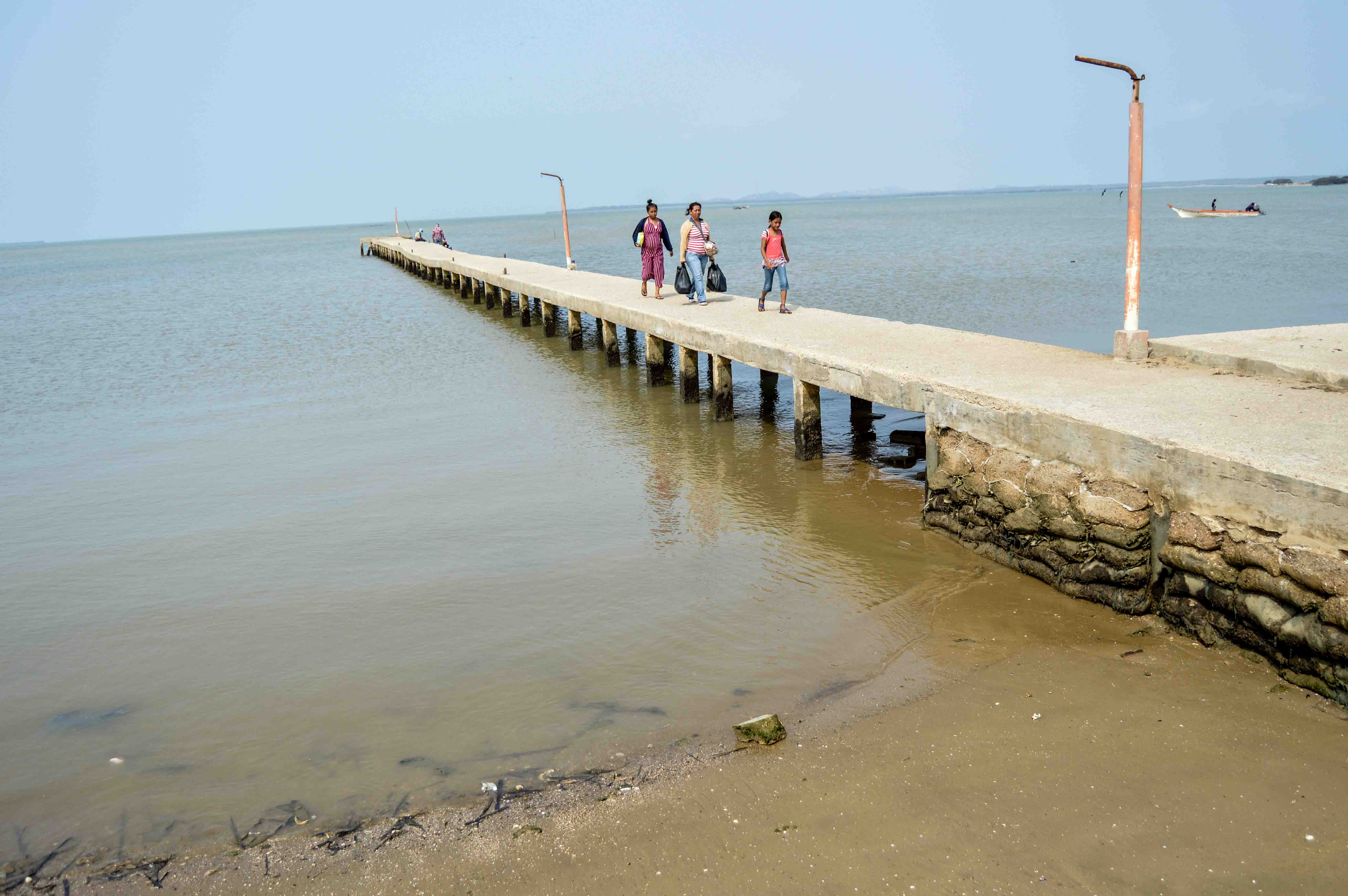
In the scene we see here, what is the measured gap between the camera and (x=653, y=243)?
14914 millimetres

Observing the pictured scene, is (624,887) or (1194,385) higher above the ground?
(1194,385)

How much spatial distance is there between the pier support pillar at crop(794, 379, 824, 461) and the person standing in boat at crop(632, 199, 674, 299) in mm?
5057

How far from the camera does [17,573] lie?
7953 mm

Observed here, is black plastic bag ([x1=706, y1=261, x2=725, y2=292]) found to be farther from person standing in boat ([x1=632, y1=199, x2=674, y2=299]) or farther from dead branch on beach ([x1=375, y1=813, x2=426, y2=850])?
dead branch on beach ([x1=375, y1=813, x2=426, y2=850])

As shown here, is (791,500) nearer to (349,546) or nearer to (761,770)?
(349,546)

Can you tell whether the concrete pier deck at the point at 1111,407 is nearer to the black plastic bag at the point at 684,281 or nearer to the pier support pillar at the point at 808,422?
the pier support pillar at the point at 808,422

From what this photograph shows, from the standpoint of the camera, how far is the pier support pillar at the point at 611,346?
16312 mm

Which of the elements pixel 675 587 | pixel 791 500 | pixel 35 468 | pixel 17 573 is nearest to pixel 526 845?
pixel 675 587

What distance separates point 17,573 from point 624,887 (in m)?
6.58

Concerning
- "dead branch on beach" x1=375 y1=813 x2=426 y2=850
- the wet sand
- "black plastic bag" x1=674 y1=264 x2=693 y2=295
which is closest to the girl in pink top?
"black plastic bag" x1=674 y1=264 x2=693 y2=295

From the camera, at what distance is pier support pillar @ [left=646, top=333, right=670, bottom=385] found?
14305mm

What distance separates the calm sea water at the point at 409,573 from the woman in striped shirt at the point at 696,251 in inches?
61.0

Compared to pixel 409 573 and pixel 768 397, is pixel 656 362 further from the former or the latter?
pixel 409 573

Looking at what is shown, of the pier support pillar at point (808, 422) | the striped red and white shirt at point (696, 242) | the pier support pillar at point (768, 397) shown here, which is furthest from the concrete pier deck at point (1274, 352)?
the striped red and white shirt at point (696, 242)
